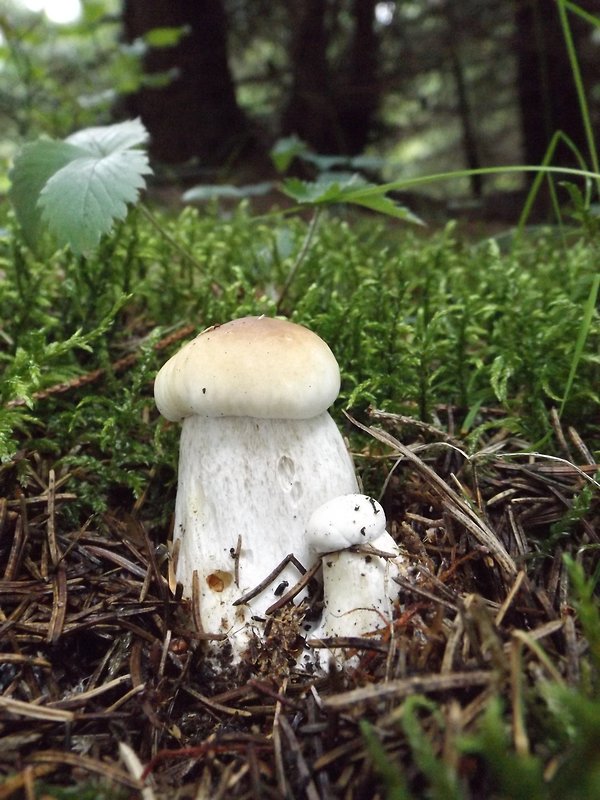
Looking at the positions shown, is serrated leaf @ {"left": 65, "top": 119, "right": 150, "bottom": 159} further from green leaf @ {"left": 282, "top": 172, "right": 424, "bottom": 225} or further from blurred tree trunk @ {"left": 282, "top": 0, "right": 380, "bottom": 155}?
blurred tree trunk @ {"left": 282, "top": 0, "right": 380, "bottom": 155}

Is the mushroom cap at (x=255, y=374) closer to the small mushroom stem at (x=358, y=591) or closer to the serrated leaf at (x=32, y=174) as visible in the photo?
the small mushroom stem at (x=358, y=591)

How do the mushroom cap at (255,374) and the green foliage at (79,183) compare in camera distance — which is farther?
the green foliage at (79,183)

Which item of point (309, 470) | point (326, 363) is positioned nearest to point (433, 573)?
point (309, 470)

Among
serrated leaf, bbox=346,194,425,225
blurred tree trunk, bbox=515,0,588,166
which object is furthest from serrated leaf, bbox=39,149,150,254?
blurred tree trunk, bbox=515,0,588,166

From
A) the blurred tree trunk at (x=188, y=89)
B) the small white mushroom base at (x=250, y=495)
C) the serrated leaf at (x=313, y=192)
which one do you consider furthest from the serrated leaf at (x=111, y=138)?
the blurred tree trunk at (x=188, y=89)

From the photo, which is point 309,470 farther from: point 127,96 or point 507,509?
point 127,96

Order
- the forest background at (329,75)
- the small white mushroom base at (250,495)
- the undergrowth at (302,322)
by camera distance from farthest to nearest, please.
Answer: the forest background at (329,75) → the undergrowth at (302,322) → the small white mushroom base at (250,495)
